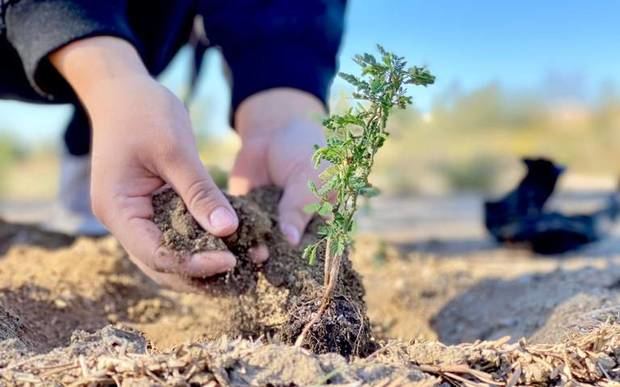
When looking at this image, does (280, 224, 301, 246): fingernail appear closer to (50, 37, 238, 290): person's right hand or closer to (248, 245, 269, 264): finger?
(248, 245, 269, 264): finger

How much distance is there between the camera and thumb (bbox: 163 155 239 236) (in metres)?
1.79

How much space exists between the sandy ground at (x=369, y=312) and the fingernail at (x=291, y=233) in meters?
0.24

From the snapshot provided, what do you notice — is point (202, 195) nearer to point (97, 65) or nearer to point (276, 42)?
point (97, 65)

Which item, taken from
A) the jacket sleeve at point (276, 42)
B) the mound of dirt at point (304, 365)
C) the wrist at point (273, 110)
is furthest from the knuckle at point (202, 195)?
the jacket sleeve at point (276, 42)

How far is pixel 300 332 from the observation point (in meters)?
1.52

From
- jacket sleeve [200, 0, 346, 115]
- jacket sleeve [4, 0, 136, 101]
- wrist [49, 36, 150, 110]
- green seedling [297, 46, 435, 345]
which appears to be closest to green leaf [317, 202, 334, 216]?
green seedling [297, 46, 435, 345]

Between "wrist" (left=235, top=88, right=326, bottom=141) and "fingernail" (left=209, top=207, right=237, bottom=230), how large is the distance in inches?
31.1

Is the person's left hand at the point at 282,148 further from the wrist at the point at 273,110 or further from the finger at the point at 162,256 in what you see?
the finger at the point at 162,256

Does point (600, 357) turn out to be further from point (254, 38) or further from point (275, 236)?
point (254, 38)

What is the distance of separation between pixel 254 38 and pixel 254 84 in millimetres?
219

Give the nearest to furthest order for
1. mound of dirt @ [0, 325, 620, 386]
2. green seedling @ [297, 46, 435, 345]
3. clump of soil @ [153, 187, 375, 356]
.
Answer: mound of dirt @ [0, 325, 620, 386]
green seedling @ [297, 46, 435, 345]
clump of soil @ [153, 187, 375, 356]


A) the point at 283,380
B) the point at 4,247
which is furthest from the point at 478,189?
the point at 283,380

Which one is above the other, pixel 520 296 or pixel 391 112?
pixel 391 112

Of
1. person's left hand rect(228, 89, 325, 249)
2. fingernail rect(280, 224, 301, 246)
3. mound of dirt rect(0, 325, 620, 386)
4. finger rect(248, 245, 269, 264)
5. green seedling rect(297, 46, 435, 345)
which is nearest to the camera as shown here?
mound of dirt rect(0, 325, 620, 386)
